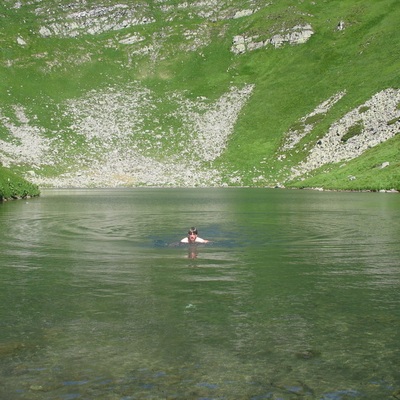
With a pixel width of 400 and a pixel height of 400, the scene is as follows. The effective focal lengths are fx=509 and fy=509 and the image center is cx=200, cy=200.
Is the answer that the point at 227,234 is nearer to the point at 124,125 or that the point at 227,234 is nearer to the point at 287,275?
the point at 287,275

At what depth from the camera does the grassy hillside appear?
118 metres

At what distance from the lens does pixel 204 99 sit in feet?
509

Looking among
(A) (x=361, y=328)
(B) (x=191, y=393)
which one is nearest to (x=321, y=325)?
(A) (x=361, y=328)

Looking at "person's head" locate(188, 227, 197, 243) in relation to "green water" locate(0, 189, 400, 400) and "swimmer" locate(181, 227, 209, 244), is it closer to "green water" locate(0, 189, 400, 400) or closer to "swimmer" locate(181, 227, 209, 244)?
"swimmer" locate(181, 227, 209, 244)

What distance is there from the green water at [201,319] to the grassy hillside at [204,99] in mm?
63299

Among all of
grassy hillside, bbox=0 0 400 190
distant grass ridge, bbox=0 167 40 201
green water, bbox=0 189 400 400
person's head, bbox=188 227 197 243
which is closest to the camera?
green water, bbox=0 189 400 400

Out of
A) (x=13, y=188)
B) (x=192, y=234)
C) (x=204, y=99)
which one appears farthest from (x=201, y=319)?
(x=204, y=99)

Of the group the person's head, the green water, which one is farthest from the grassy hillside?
the green water

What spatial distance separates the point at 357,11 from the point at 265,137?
74913mm

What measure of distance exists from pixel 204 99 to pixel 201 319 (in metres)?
146

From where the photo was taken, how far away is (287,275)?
62.1 feet

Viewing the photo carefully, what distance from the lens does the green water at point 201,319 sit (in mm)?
9180

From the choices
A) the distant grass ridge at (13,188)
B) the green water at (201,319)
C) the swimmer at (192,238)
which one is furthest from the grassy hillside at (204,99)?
the green water at (201,319)

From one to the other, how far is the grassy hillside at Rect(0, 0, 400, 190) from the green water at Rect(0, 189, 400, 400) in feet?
208
